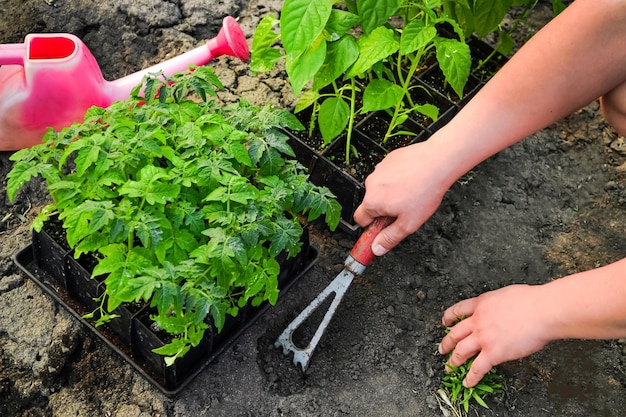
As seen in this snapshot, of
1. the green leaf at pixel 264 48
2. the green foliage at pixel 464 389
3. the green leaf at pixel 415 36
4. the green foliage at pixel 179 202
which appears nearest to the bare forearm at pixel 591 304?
the green foliage at pixel 464 389

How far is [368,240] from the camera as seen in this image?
5.49 feet

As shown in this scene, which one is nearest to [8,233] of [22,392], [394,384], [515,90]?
[22,392]

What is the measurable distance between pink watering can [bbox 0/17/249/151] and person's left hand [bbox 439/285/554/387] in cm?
93

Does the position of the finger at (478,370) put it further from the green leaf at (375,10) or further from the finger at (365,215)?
the green leaf at (375,10)

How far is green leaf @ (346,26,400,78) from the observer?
1.73 meters

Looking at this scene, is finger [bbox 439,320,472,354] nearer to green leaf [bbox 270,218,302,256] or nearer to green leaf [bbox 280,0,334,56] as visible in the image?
green leaf [bbox 270,218,302,256]

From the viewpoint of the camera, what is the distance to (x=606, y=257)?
2049 mm

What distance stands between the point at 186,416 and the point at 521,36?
167 centimetres

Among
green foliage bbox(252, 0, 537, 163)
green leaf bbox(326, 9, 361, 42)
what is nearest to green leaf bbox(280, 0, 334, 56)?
green foliage bbox(252, 0, 537, 163)

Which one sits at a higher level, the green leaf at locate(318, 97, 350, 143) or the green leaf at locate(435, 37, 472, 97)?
the green leaf at locate(435, 37, 472, 97)

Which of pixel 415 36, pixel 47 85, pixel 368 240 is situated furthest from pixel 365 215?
pixel 47 85

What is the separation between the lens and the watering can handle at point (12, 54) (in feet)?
6.09

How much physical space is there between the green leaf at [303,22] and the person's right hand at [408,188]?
32 centimetres

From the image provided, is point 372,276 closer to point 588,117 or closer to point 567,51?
point 567,51
